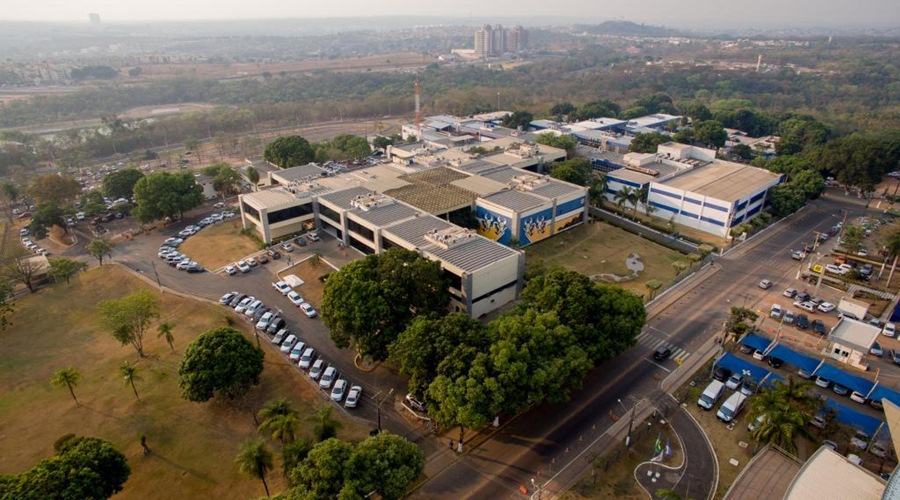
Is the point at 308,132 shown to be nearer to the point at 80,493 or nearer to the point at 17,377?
the point at 17,377

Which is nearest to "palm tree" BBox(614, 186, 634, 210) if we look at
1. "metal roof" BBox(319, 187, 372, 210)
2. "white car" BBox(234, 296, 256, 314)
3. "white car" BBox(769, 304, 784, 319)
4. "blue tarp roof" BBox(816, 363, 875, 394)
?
"white car" BBox(769, 304, 784, 319)

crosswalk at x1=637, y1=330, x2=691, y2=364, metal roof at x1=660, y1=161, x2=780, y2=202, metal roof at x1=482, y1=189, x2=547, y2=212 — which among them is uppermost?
metal roof at x1=482, y1=189, x2=547, y2=212

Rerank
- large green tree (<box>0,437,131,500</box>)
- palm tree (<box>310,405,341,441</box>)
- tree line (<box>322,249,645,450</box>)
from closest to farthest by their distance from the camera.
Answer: large green tree (<box>0,437,131,500</box>), palm tree (<box>310,405,341,441</box>), tree line (<box>322,249,645,450</box>)

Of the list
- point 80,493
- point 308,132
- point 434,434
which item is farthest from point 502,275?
point 308,132

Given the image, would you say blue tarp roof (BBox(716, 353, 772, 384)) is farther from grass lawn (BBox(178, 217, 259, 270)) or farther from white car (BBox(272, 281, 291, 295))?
grass lawn (BBox(178, 217, 259, 270))

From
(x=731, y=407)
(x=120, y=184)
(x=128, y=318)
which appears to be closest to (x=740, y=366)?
(x=731, y=407)

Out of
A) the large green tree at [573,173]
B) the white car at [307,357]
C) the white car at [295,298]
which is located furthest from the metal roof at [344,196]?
the large green tree at [573,173]
